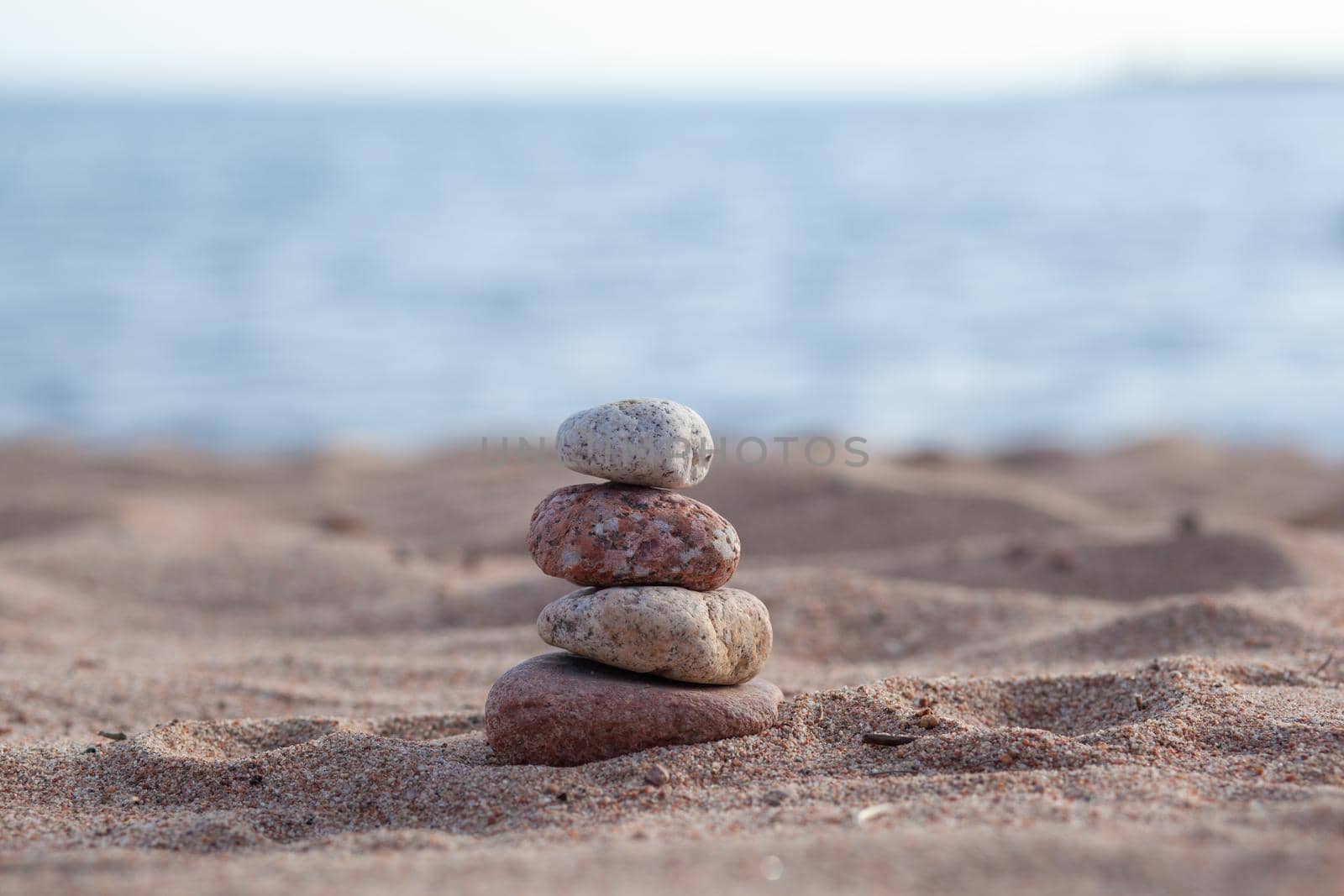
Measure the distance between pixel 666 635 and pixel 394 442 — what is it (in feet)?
34.5

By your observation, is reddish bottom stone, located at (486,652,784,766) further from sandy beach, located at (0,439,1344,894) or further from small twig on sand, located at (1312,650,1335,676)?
small twig on sand, located at (1312,650,1335,676)

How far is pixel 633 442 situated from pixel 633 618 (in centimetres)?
51

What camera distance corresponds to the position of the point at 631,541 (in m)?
3.70

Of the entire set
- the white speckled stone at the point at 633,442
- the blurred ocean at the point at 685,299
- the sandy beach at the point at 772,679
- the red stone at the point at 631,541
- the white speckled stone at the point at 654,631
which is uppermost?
the blurred ocean at the point at 685,299

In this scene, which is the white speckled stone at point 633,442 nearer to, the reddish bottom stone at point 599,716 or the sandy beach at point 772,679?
the reddish bottom stone at point 599,716

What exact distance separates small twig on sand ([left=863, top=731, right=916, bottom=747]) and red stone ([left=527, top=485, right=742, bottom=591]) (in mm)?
631

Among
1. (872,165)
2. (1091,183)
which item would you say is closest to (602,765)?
(1091,183)

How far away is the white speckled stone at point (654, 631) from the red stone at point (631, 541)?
6cm

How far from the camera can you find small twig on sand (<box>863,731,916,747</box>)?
356cm

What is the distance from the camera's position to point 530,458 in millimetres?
11648

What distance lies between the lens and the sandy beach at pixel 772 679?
8.48 ft

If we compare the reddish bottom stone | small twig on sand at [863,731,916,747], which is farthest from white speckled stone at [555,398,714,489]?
small twig on sand at [863,731,916,747]

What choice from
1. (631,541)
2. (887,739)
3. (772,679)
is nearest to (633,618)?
(631,541)

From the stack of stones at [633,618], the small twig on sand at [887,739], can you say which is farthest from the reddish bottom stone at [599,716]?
the small twig on sand at [887,739]
